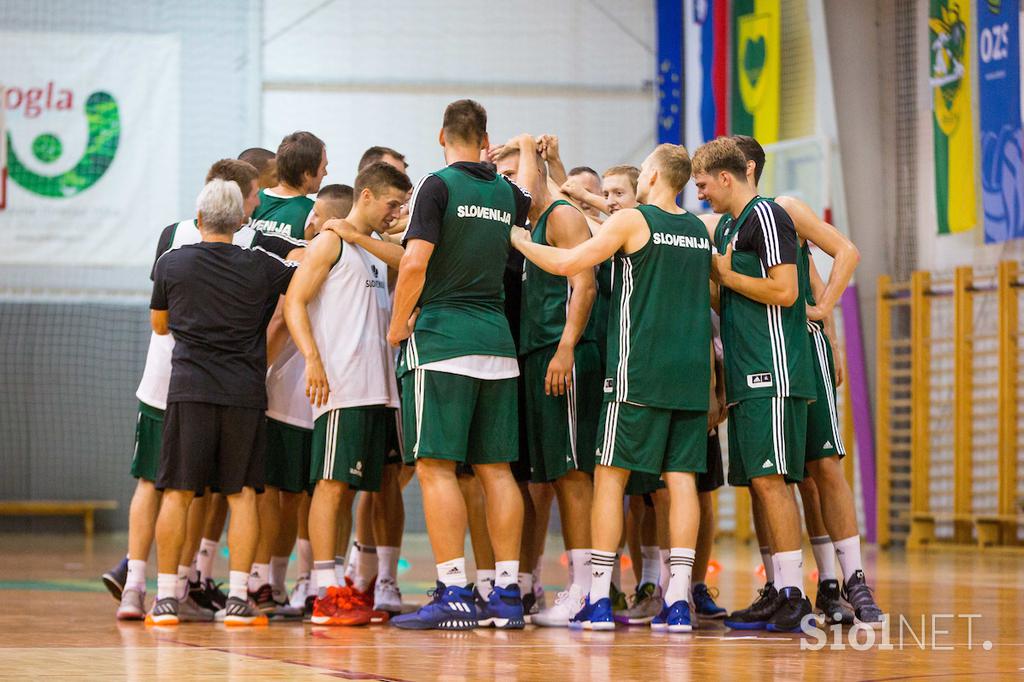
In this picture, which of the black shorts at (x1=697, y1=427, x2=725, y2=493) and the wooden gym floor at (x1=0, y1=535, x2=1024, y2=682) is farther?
the black shorts at (x1=697, y1=427, x2=725, y2=493)

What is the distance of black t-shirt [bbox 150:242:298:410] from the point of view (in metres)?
5.52

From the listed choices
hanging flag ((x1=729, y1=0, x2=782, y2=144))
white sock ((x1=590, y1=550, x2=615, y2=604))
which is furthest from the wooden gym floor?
hanging flag ((x1=729, y1=0, x2=782, y2=144))

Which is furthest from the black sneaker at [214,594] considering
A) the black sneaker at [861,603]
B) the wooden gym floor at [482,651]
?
the black sneaker at [861,603]

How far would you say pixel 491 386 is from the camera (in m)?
5.57

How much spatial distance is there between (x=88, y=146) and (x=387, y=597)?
11.5 m

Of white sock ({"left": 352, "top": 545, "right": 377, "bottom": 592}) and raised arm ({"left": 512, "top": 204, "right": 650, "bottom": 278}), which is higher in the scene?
raised arm ({"left": 512, "top": 204, "right": 650, "bottom": 278})

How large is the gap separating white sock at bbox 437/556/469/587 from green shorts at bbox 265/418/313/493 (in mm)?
976

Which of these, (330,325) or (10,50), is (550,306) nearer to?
(330,325)

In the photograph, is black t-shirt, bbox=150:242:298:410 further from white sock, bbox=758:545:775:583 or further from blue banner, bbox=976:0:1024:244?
blue banner, bbox=976:0:1024:244

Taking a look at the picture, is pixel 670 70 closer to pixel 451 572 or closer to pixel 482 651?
pixel 451 572

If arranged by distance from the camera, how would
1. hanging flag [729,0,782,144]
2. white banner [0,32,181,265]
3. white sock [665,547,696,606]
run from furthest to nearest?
white banner [0,32,181,265] < hanging flag [729,0,782,144] < white sock [665,547,696,606]

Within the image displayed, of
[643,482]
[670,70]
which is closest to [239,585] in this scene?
[643,482]

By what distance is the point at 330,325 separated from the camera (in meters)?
5.92

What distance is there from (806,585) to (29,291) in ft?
36.3
